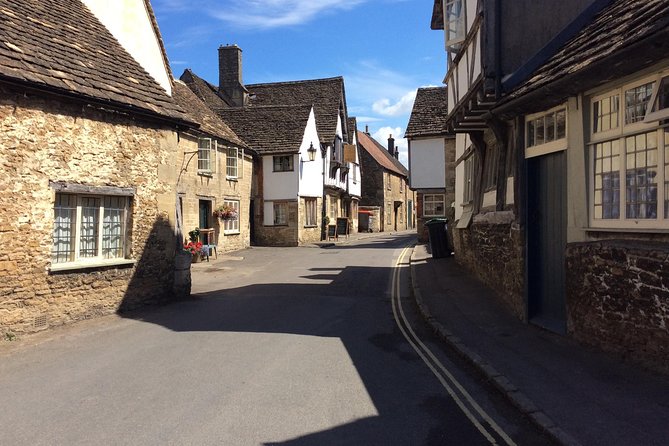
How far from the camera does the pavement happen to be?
445 cm

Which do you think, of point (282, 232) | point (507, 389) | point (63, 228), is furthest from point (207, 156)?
point (507, 389)

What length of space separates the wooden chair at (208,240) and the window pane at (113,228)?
10.1m

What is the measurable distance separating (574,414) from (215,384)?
374cm

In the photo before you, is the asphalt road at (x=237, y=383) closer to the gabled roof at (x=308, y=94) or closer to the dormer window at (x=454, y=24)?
the dormer window at (x=454, y=24)

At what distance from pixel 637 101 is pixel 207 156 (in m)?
19.0

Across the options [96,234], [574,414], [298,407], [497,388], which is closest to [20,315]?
[96,234]

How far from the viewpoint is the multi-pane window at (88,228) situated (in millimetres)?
9281

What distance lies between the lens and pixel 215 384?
590 cm

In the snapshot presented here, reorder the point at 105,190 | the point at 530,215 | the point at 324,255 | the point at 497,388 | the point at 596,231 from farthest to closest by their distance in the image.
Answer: the point at 324,255
the point at 105,190
the point at 530,215
the point at 596,231
the point at 497,388

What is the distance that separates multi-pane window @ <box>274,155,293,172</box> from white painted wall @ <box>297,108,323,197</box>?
544 millimetres

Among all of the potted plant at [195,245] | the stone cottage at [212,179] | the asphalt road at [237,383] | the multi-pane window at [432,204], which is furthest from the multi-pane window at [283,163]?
the asphalt road at [237,383]

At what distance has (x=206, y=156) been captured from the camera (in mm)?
22719

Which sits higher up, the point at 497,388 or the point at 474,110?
the point at 474,110

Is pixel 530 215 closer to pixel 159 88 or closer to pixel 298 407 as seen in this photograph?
pixel 298 407
